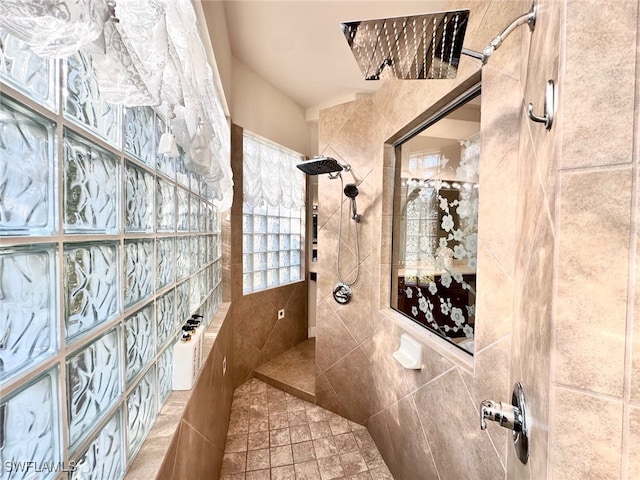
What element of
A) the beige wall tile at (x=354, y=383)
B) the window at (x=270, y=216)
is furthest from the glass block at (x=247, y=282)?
the beige wall tile at (x=354, y=383)

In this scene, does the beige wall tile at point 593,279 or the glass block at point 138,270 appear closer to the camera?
the beige wall tile at point 593,279

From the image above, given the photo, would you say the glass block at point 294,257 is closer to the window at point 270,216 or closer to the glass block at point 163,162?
the window at point 270,216

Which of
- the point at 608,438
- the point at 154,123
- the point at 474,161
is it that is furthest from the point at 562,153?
the point at 154,123

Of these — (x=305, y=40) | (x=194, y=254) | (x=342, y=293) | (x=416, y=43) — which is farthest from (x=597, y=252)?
(x=305, y=40)

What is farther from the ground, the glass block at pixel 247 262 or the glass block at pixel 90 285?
the glass block at pixel 90 285

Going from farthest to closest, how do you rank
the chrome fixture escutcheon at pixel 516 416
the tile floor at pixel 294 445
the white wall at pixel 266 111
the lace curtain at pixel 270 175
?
the lace curtain at pixel 270 175, the white wall at pixel 266 111, the tile floor at pixel 294 445, the chrome fixture escutcheon at pixel 516 416

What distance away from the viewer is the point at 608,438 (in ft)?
1.18

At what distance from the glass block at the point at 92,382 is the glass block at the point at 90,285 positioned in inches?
1.7

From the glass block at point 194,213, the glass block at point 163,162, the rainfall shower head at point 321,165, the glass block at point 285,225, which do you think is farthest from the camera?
the glass block at point 285,225

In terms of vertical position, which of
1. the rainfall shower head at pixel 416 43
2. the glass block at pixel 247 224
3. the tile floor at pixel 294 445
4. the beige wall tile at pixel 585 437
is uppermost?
the rainfall shower head at pixel 416 43

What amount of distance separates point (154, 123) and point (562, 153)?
915 mm

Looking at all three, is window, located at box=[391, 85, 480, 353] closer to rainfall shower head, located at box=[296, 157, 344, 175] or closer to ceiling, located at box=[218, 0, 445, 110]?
rainfall shower head, located at box=[296, 157, 344, 175]

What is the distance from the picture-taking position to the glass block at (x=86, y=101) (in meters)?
0.40

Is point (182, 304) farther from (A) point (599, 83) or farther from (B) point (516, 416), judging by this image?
(A) point (599, 83)
